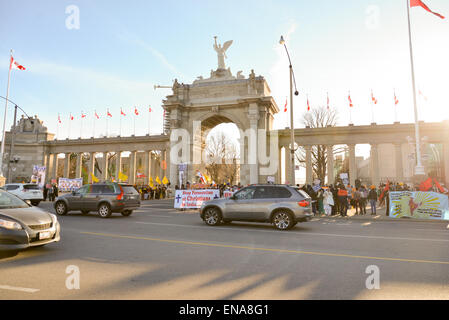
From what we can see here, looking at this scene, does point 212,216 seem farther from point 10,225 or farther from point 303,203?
point 10,225

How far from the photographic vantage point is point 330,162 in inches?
1480

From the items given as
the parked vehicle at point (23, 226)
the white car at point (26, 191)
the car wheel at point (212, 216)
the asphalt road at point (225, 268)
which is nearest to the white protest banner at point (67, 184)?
the white car at point (26, 191)

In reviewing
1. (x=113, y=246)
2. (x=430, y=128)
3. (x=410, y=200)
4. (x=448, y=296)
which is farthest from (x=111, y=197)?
(x=430, y=128)

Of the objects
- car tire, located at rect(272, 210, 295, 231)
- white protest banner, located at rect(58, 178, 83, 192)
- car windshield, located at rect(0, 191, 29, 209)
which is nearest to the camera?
car windshield, located at rect(0, 191, 29, 209)

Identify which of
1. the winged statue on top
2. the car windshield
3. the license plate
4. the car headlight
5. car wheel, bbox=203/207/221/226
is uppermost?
the winged statue on top

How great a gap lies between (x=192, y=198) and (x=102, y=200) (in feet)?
22.7

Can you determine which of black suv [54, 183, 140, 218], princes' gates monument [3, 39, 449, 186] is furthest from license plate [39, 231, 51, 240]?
princes' gates monument [3, 39, 449, 186]

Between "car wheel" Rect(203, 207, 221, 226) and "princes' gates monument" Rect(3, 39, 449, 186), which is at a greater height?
"princes' gates monument" Rect(3, 39, 449, 186)

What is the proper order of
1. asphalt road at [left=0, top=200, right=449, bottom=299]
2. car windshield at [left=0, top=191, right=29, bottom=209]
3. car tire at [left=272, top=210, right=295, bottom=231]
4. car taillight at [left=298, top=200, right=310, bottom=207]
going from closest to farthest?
asphalt road at [left=0, top=200, right=449, bottom=299] → car windshield at [left=0, top=191, right=29, bottom=209] → car taillight at [left=298, top=200, right=310, bottom=207] → car tire at [left=272, top=210, right=295, bottom=231]

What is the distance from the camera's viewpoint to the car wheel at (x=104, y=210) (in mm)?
14836

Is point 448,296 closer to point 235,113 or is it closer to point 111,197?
point 111,197

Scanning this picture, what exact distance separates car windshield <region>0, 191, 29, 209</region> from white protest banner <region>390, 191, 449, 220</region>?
61.1ft

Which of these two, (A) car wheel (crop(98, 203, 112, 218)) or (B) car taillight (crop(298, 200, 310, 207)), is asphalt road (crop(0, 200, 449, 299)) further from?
(A) car wheel (crop(98, 203, 112, 218))

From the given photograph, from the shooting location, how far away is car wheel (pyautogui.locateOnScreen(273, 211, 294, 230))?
37.2ft
